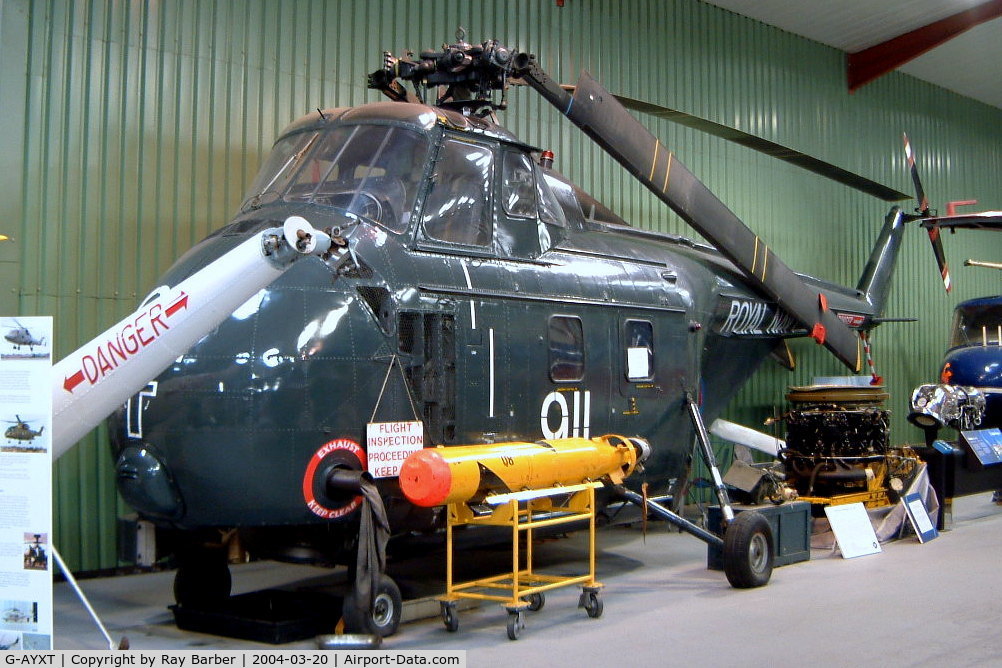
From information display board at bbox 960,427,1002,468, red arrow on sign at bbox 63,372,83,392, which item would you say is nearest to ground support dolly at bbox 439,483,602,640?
red arrow on sign at bbox 63,372,83,392

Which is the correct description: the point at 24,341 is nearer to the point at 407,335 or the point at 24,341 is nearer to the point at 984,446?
the point at 407,335

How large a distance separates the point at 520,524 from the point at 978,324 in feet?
38.2

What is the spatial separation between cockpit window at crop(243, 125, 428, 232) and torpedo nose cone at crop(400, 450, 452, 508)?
5.60 ft

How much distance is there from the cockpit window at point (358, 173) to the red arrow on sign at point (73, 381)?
96.1 inches

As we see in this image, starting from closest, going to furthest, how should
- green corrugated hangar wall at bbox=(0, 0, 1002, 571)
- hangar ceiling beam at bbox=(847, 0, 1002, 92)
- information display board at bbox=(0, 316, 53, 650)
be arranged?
information display board at bbox=(0, 316, 53, 650)
green corrugated hangar wall at bbox=(0, 0, 1002, 571)
hangar ceiling beam at bbox=(847, 0, 1002, 92)

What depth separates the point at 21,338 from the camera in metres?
4.70

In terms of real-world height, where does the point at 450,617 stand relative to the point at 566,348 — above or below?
below

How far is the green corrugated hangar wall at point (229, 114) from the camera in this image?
8586 millimetres

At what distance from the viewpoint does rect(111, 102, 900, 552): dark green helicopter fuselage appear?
19.7 feet

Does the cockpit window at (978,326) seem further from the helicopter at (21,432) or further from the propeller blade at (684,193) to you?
the helicopter at (21,432)

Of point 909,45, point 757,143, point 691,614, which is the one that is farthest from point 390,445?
point 909,45

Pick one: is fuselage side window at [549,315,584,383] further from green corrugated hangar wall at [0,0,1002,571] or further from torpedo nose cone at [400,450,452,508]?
green corrugated hangar wall at [0,0,1002,571]

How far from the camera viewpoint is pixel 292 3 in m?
10.2

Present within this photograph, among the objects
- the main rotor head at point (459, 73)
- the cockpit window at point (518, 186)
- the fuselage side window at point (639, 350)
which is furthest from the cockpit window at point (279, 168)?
the fuselage side window at point (639, 350)
